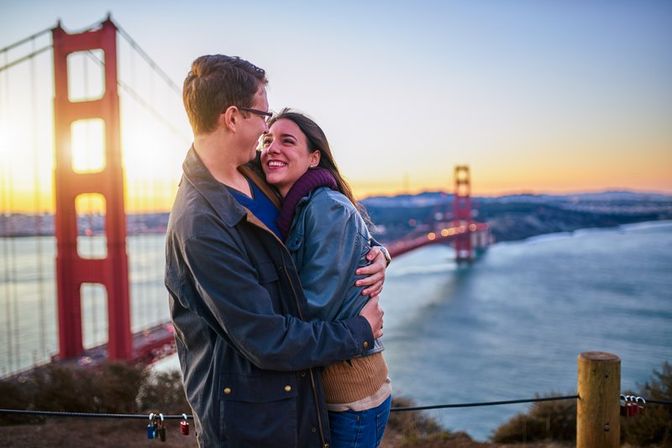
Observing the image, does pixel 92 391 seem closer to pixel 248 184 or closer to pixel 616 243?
pixel 248 184

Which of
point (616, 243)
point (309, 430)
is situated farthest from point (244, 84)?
point (616, 243)

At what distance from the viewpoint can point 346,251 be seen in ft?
3.81

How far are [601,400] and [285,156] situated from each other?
1448 millimetres

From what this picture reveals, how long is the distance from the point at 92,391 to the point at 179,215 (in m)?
4.83

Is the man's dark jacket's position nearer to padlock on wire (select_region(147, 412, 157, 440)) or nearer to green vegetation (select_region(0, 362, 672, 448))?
padlock on wire (select_region(147, 412, 157, 440))

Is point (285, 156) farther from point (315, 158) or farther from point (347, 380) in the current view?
point (347, 380)

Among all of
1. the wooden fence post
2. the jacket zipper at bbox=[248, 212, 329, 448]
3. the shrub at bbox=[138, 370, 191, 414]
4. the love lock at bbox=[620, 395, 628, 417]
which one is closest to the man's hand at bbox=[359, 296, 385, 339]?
the jacket zipper at bbox=[248, 212, 329, 448]

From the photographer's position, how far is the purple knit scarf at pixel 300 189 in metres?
1.24

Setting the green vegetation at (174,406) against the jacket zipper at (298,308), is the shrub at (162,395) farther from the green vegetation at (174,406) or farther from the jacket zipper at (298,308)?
the jacket zipper at (298,308)

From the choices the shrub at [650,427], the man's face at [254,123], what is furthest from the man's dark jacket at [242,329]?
the shrub at [650,427]

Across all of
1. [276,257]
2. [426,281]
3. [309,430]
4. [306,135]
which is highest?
[306,135]

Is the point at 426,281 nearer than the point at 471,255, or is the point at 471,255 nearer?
the point at 426,281

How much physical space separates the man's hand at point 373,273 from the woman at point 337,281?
0.02 meters

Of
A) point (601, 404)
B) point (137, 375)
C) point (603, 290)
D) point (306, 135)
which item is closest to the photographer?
point (306, 135)
